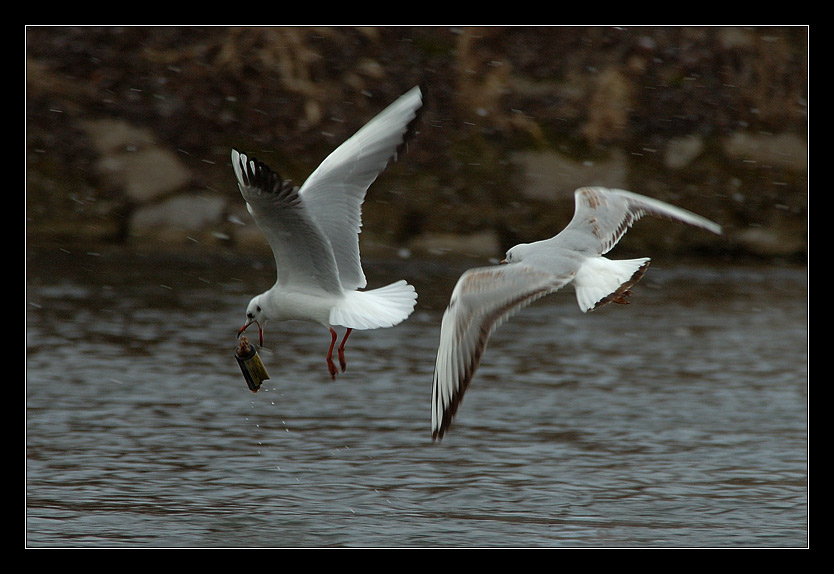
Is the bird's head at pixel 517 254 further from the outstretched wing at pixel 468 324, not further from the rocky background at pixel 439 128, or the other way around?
the rocky background at pixel 439 128

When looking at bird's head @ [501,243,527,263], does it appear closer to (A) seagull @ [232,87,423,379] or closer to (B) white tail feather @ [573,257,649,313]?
(B) white tail feather @ [573,257,649,313]

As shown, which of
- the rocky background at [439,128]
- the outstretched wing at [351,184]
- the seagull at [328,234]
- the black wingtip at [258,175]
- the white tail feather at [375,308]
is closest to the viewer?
the black wingtip at [258,175]

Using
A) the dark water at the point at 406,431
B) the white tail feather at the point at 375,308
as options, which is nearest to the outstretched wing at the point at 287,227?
the white tail feather at the point at 375,308

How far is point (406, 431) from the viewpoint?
8094 mm

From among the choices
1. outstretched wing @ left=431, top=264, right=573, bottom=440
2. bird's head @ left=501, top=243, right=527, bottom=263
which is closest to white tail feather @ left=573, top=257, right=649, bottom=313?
outstretched wing @ left=431, top=264, right=573, bottom=440

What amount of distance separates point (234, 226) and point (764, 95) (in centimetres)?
809

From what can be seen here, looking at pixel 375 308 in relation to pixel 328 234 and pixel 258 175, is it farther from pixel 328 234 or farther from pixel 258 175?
pixel 258 175

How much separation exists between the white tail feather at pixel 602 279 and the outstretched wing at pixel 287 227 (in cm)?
120

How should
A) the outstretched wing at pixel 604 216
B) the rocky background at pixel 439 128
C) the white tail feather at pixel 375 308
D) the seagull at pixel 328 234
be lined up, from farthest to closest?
the rocky background at pixel 439 128 < the outstretched wing at pixel 604 216 < the white tail feather at pixel 375 308 < the seagull at pixel 328 234

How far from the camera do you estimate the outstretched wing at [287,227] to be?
520cm

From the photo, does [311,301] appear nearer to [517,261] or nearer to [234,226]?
[517,261]

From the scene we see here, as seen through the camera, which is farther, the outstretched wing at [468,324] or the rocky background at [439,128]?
the rocky background at [439,128]

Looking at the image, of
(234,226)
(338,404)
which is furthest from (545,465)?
(234,226)

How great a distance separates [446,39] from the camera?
18719 millimetres
